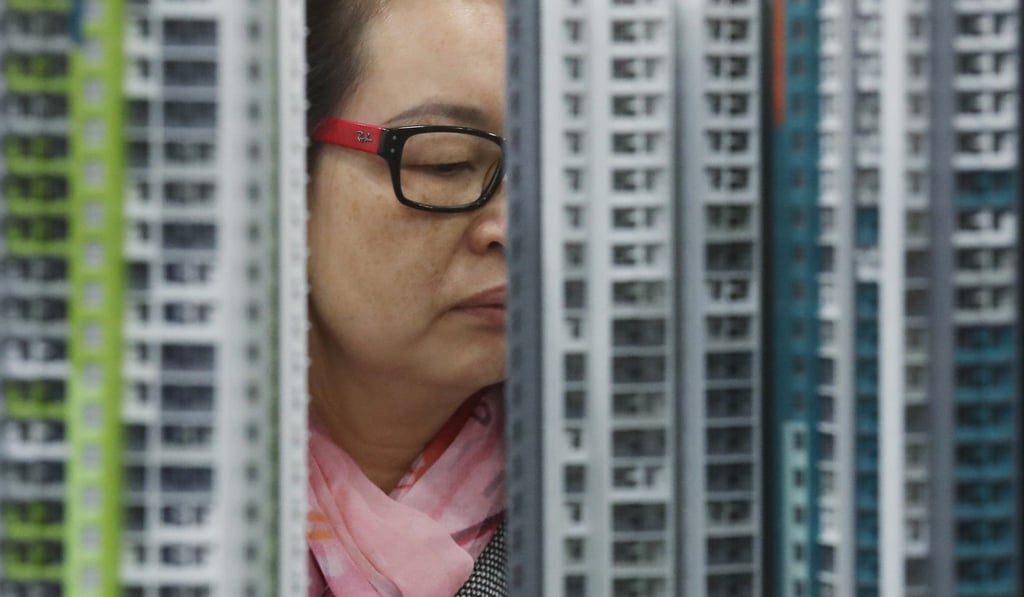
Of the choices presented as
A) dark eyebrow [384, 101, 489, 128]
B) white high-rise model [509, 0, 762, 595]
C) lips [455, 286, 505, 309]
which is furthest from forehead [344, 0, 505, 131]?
white high-rise model [509, 0, 762, 595]

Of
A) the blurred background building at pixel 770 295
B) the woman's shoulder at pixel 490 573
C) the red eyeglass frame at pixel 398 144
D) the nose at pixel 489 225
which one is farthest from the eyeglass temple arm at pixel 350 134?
the woman's shoulder at pixel 490 573

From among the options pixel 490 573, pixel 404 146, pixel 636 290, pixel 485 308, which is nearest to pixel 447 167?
pixel 404 146

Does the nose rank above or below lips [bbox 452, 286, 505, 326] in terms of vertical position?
above

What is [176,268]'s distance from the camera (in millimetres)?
845

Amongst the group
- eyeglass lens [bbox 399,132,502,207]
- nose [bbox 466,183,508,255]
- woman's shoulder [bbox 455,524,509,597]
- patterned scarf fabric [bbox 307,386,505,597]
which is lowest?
woman's shoulder [bbox 455,524,509,597]

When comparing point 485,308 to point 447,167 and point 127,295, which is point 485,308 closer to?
point 447,167

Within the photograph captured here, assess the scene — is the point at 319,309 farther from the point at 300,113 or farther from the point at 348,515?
the point at 300,113

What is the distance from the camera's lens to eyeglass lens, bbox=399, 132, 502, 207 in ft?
3.78

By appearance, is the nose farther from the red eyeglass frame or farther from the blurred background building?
the blurred background building

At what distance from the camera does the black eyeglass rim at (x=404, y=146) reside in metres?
1.15

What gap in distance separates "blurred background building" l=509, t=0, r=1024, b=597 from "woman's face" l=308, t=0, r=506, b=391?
0.92ft

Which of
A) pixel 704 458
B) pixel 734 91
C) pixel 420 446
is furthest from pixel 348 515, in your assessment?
pixel 734 91

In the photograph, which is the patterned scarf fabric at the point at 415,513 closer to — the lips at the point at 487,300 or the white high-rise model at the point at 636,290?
the lips at the point at 487,300

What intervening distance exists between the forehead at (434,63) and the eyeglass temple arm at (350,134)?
0.04ft
